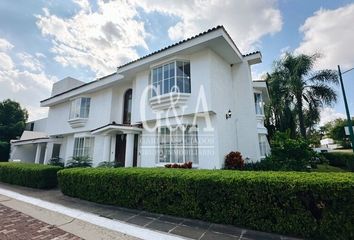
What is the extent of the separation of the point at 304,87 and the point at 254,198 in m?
18.4

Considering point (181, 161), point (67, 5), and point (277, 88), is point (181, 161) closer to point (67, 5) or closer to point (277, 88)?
point (67, 5)

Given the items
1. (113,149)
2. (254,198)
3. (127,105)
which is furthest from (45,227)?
(127,105)

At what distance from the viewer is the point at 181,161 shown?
9.85 meters

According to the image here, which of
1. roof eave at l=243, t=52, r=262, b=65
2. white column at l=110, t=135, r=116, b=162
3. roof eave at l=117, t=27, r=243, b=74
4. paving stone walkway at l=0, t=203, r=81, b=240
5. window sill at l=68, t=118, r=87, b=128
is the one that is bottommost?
paving stone walkway at l=0, t=203, r=81, b=240

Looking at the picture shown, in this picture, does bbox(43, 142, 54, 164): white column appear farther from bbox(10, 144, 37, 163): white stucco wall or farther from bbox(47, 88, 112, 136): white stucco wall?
bbox(10, 144, 37, 163): white stucco wall

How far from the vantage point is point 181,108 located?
389 inches

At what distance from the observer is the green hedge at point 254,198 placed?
144 inches

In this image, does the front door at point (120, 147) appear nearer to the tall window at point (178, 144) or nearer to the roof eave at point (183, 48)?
the tall window at point (178, 144)

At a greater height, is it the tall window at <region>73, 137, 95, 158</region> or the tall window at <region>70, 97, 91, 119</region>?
the tall window at <region>70, 97, 91, 119</region>

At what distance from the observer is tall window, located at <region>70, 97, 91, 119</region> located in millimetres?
15789

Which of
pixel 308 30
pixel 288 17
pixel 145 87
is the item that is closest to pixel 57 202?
pixel 145 87

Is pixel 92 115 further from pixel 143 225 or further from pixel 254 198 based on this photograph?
pixel 254 198

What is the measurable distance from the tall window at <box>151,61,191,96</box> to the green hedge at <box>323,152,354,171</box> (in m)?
15.0

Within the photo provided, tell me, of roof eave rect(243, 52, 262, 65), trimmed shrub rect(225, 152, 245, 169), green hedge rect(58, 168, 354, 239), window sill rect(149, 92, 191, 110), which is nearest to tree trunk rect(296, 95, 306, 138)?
roof eave rect(243, 52, 262, 65)
